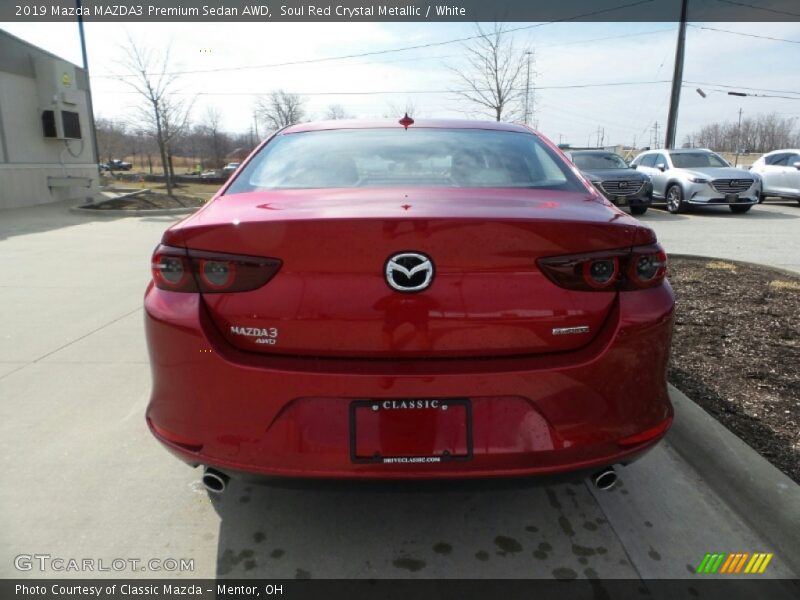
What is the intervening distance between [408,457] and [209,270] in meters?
0.86

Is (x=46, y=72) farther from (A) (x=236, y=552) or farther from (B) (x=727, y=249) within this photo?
(A) (x=236, y=552)

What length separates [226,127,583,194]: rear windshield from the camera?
8.03 ft

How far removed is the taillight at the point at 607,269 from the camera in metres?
1.82

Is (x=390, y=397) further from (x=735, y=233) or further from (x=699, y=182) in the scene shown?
(x=699, y=182)

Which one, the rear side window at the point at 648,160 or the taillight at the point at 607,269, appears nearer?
the taillight at the point at 607,269

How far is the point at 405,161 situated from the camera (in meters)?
2.69

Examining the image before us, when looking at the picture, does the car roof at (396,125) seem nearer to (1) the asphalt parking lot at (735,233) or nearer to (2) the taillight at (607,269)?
(2) the taillight at (607,269)

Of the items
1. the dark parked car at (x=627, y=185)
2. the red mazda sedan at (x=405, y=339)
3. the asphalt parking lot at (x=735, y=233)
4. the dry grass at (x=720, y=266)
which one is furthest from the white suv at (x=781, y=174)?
the red mazda sedan at (x=405, y=339)

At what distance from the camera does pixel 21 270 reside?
7.38 meters

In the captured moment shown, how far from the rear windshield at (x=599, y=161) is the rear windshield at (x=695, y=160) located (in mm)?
1616

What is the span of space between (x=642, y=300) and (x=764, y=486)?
1.10 m

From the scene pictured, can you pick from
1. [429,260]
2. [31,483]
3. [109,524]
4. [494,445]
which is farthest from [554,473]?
[31,483]

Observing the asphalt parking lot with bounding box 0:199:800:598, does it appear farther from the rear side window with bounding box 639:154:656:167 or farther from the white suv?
the white suv

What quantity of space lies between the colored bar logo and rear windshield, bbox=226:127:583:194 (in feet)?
4.97
